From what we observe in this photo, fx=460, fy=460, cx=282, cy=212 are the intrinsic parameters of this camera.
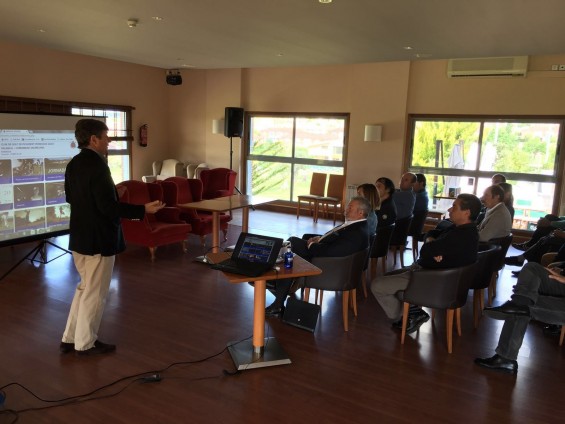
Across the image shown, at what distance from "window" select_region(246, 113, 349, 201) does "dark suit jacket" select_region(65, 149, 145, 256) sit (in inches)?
271

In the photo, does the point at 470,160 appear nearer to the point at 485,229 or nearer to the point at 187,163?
the point at 485,229

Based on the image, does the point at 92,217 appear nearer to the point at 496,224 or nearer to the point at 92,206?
the point at 92,206

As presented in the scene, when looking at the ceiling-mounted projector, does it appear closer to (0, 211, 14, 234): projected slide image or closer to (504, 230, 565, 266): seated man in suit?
(0, 211, 14, 234): projected slide image

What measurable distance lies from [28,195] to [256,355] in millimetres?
3512

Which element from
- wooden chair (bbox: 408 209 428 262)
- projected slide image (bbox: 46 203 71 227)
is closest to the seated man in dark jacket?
wooden chair (bbox: 408 209 428 262)

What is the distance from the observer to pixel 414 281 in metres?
3.66

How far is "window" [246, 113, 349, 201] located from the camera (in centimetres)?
977

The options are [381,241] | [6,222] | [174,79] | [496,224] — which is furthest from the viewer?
[174,79]

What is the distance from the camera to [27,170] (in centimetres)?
522

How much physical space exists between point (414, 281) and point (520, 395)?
3.42 feet

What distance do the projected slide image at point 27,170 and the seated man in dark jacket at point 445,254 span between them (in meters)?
4.02

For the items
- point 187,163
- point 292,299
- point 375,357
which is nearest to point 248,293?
point 292,299

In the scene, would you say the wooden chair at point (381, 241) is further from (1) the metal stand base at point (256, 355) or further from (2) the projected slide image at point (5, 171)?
(2) the projected slide image at point (5, 171)

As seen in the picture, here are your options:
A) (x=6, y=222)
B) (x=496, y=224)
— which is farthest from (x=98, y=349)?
(x=496, y=224)
